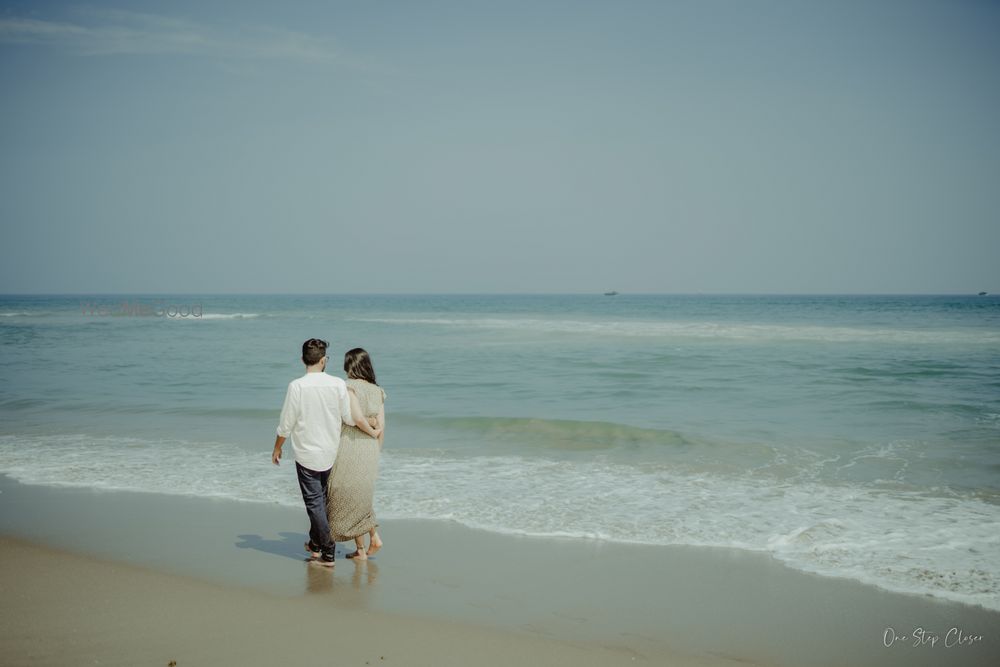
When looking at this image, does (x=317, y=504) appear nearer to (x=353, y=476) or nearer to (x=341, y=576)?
(x=353, y=476)

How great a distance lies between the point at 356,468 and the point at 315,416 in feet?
1.73

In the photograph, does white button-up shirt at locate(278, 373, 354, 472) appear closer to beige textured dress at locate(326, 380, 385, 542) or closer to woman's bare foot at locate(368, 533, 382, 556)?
beige textured dress at locate(326, 380, 385, 542)

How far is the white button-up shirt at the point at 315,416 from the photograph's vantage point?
5070mm

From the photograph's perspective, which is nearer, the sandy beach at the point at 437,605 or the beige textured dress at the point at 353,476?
the sandy beach at the point at 437,605

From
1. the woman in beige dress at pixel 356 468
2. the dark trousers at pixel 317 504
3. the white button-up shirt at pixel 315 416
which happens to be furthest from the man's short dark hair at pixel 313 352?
the dark trousers at pixel 317 504

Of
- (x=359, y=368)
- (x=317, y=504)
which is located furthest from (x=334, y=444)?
(x=359, y=368)

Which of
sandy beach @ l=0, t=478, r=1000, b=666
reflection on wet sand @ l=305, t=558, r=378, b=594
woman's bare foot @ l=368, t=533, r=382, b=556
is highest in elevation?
woman's bare foot @ l=368, t=533, r=382, b=556

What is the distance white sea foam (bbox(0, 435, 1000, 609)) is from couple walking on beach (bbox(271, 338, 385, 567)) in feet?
4.79

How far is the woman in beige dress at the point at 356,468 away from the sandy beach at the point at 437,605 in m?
0.33

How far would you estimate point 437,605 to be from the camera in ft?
15.3

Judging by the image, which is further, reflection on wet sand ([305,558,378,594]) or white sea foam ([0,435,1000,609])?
white sea foam ([0,435,1000,609])

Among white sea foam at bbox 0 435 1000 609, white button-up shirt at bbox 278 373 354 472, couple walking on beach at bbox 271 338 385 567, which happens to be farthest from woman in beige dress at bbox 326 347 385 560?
white sea foam at bbox 0 435 1000 609

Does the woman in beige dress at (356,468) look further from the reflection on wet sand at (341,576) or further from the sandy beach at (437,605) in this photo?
the sandy beach at (437,605)

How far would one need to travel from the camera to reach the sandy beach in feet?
13.1
